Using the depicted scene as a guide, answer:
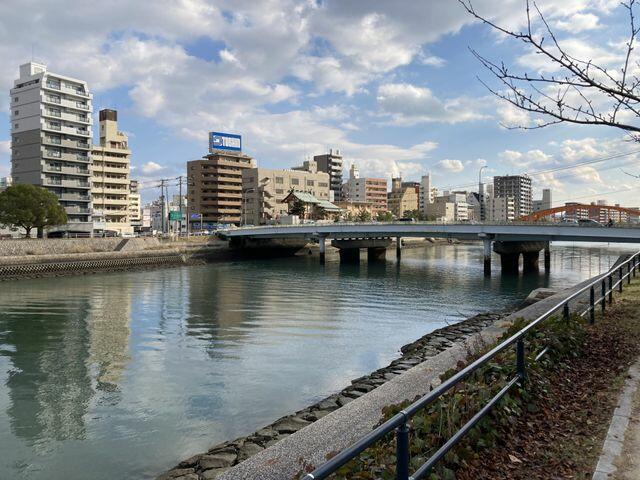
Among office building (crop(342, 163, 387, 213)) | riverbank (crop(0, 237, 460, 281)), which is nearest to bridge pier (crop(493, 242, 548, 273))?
riverbank (crop(0, 237, 460, 281))

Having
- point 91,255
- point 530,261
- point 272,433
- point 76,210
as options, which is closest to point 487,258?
point 530,261

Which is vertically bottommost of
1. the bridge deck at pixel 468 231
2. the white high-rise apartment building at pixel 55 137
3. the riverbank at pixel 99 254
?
the riverbank at pixel 99 254

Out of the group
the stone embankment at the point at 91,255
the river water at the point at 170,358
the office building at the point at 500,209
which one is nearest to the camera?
the river water at the point at 170,358

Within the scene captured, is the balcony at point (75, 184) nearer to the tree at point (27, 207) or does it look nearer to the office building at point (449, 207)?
the tree at point (27, 207)

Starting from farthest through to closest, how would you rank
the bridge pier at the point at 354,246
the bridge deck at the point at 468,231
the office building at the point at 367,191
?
the office building at the point at 367,191 → the bridge pier at the point at 354,246 → the bridge deck at the point at 468,231

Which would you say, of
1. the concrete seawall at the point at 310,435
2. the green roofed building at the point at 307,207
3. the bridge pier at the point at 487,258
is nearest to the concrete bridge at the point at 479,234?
the bridge pier at the point at 487,258

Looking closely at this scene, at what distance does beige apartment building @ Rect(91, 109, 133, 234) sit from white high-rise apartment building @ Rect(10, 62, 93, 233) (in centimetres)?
791

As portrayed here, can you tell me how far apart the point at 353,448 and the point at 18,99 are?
86.4m

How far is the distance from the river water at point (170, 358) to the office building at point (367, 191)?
110529 millimetres

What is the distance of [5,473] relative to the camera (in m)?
8.60

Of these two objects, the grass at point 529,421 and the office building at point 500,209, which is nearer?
the grass at point 529,421

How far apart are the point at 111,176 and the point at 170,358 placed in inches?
3132

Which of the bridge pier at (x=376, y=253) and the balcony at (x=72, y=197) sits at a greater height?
the balcony at (x=72, y=197)

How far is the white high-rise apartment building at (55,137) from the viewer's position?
2781 inches
